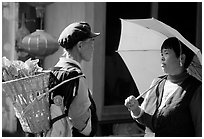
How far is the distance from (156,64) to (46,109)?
1.02m

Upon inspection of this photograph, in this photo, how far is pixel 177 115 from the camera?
245 centimetres

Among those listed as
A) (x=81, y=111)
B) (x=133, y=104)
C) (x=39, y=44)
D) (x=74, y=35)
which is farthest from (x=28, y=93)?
(x=39, y=44)

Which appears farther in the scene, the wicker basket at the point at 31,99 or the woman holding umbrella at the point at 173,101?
the woman holding umbrella at the point at 173,101

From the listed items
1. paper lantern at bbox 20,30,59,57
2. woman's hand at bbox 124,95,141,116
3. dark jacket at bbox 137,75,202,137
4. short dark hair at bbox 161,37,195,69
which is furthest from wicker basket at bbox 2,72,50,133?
paper lantern at bbox 20,30,59,57

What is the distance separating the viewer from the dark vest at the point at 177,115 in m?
2.45

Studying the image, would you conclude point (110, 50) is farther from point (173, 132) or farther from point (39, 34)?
point (173, 132)

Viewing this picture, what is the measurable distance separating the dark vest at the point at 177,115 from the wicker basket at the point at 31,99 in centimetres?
71

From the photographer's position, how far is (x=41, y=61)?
489 centimetres

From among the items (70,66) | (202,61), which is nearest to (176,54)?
(202,61)

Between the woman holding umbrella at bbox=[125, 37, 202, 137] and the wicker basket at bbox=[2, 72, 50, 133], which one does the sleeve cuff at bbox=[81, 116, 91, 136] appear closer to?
the wicker basket at bbox=[2, 72, 50, 133]

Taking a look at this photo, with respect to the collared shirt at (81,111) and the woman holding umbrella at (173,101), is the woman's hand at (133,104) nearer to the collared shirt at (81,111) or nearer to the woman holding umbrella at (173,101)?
the woman holding umbrella at (173,101)

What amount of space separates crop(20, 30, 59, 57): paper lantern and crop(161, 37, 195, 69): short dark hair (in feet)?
6.68

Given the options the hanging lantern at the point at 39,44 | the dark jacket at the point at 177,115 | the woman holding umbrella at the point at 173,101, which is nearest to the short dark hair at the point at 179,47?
the woman holding umbrella at the point at 173,101

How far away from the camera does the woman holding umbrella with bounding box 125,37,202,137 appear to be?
246 cm
